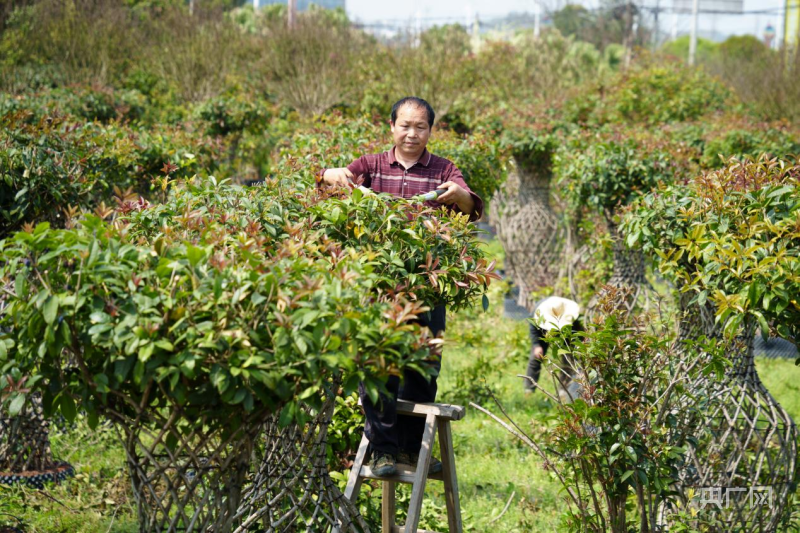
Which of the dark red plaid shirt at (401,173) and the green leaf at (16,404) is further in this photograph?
the dark red plaid shirt at (401,173)

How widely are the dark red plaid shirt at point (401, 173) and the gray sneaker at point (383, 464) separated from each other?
1212 millimetres

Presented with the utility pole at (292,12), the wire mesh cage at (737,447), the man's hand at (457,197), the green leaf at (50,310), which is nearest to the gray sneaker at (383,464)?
the man's hand at (457,197)

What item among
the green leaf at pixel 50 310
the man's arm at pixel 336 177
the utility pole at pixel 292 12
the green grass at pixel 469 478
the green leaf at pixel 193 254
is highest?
the utility pole at pixel 292 12

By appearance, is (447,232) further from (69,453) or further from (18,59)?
(18,59)

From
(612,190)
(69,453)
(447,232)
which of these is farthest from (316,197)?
(612,190)

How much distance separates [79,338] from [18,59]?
1578cm

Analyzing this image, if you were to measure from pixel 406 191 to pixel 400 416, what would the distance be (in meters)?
1.05

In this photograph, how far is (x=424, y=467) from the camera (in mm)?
3195

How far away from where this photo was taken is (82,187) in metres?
4.77

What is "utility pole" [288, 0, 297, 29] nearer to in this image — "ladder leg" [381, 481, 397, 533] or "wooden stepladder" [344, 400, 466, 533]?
"ladder leg" [381, 481, 397, 533]

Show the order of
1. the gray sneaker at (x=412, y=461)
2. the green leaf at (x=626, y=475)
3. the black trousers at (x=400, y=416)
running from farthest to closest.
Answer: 1. the gray sneaker at (x=412, y=461)
2. the black trousers at (x=400, y=416)
3. the green leaf at (x=626, y=475)

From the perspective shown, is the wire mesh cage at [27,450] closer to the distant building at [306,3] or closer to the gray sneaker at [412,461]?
the gray sneaker at [412,461]

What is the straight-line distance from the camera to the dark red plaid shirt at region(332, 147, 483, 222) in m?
4.02

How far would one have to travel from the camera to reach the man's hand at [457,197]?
11.7 ft
